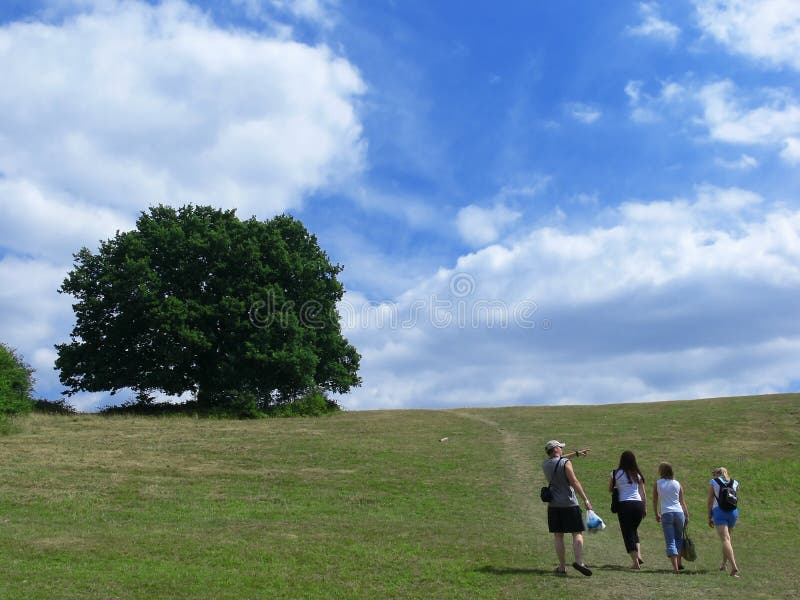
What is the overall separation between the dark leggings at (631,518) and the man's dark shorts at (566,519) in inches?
65.5

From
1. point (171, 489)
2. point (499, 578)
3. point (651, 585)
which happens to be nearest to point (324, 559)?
point (499, 578)

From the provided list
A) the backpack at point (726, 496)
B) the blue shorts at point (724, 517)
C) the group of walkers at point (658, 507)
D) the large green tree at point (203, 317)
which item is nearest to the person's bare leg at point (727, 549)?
the group of walkers at point (658, 507)

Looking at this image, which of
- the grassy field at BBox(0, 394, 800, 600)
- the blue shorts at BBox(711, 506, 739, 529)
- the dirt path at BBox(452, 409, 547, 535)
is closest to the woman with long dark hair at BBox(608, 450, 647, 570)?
the grassy field at BBox(0, 394, 800, 600)

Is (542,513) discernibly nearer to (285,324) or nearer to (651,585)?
(651,585)

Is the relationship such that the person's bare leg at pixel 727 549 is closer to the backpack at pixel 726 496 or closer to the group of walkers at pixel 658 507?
the group of walkers at pixel 658 507

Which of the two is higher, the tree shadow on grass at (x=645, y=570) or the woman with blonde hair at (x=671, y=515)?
the woman with blonde hair at (x=671, y=515)

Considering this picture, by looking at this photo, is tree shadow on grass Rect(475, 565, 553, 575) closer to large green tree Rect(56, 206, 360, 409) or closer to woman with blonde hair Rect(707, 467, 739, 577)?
woman with blonde hair Rect(707, 467, 739, 577)

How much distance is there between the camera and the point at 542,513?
78.2 feet

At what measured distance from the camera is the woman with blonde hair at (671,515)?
1558cm

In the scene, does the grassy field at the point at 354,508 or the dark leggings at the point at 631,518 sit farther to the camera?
the dark leggings at the point at 631,518

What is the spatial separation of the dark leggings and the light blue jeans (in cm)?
68

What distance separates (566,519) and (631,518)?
6.75ft

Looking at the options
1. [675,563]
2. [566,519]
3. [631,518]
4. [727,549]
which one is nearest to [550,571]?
[566,519]

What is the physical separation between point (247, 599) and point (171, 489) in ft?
48.6
